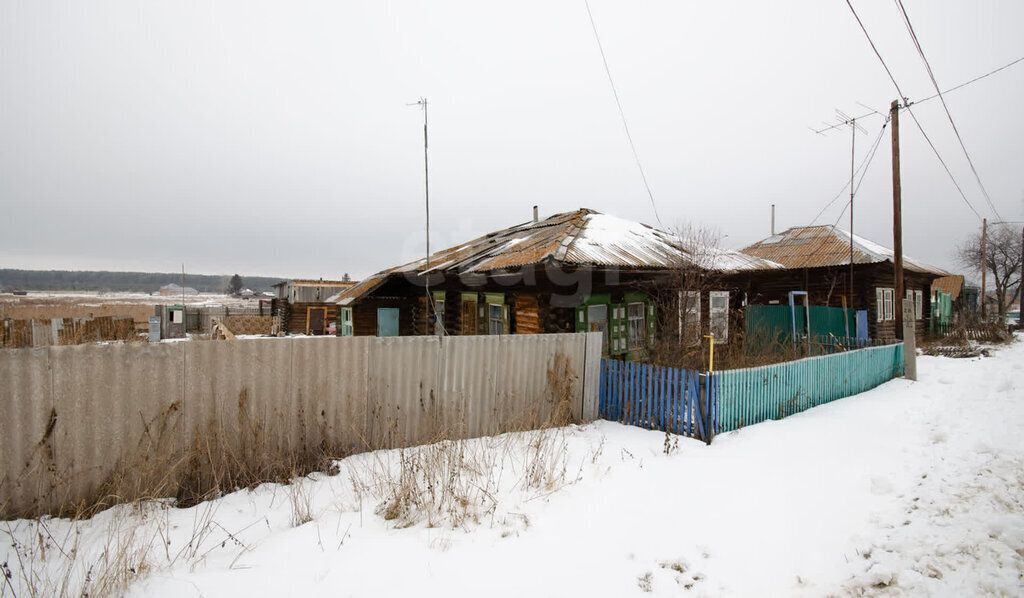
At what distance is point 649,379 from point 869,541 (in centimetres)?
327

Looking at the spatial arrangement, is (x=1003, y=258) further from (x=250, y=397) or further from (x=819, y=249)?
(x=250, y=397)

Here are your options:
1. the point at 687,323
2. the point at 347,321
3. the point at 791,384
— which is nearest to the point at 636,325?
the point at 687,323

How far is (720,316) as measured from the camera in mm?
15203

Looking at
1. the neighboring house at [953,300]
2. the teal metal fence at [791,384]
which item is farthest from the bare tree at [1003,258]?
the teal metal fence at [791,384]

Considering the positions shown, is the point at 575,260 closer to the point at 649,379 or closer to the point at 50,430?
the point at 649,379

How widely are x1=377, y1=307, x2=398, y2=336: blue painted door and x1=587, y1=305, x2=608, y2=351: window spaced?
1012cm

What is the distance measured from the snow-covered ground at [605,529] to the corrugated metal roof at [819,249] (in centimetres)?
1408

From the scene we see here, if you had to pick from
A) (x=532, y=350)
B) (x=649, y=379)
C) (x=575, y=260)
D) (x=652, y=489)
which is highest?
(x=575, y=260)

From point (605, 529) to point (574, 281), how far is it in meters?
6.53

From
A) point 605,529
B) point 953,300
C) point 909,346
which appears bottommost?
point 605,529

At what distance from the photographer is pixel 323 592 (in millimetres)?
2828

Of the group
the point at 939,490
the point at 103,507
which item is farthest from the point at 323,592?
the point at 939,490

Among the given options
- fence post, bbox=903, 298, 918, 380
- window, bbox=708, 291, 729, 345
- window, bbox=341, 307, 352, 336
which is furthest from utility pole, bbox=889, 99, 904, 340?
window, bbox=341, 307, 352, 336

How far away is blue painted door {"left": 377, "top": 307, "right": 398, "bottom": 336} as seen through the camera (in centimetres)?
1805
